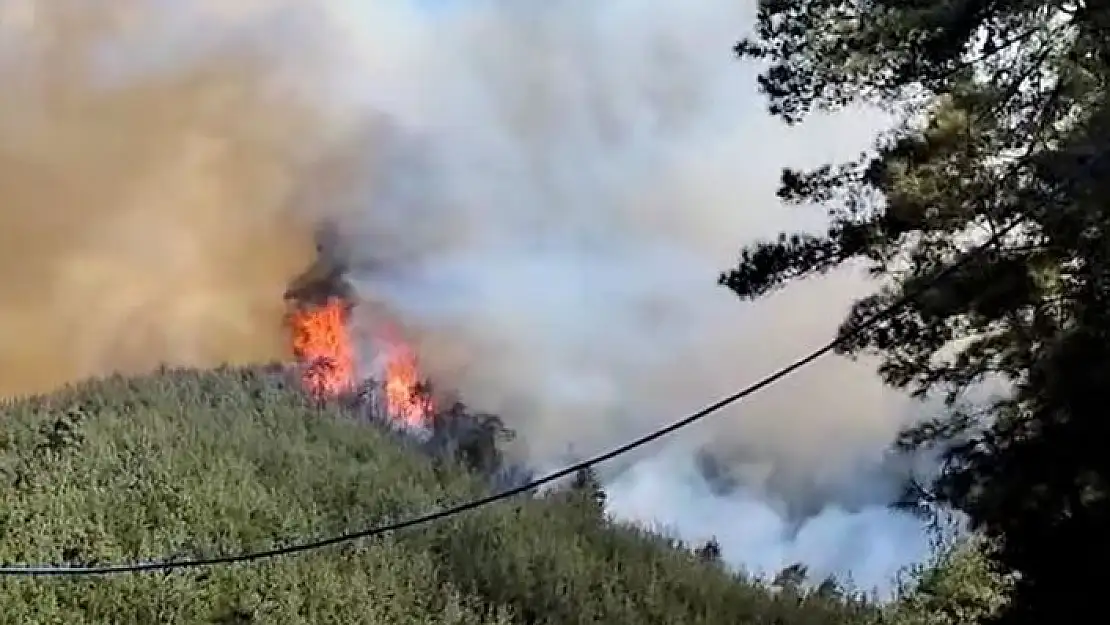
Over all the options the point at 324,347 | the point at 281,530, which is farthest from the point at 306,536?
the point at 324,347

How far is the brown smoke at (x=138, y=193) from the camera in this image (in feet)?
29.6

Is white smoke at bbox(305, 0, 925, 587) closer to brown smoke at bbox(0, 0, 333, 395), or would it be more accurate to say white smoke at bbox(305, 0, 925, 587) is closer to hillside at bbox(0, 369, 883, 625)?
brown smoke at bbox(0, 0, 333, 395)

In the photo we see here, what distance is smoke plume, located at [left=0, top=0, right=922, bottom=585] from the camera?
9.38 m

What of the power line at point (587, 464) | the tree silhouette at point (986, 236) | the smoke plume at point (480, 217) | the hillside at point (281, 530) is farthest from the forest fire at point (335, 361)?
the tree silhouette at point (986, 236)

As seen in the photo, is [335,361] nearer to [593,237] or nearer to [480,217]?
[480,217]

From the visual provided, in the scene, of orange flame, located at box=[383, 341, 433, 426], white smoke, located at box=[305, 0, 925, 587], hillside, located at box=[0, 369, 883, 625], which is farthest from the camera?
white smoke, located at box=[305, 0, 925, 587]

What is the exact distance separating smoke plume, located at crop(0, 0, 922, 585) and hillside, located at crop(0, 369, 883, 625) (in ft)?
3.04

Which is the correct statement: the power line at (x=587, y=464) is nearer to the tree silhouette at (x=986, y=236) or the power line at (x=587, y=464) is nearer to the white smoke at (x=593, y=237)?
the tree silhouette at (x=986, y=236)

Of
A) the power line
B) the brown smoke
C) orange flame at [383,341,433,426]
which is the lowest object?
the power line

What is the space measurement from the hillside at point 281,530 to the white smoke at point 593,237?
1.99m

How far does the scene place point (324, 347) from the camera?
11.0 meters

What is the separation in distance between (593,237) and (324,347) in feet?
10.7

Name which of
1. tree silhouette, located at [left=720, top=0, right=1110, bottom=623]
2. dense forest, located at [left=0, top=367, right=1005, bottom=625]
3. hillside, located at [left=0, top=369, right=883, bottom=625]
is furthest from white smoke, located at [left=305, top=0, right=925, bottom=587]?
tree silhouette, located at [left=720, top=0, right=1110, bottom=623]

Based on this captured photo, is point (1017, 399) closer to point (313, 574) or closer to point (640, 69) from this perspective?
point (313, 574)
